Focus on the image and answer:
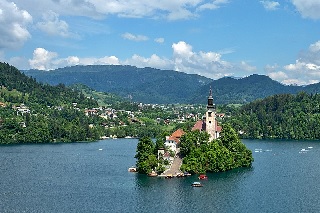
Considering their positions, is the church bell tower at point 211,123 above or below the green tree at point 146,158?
above

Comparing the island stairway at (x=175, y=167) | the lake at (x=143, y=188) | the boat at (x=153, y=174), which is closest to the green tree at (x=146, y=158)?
the boat at (x=153, y=174)

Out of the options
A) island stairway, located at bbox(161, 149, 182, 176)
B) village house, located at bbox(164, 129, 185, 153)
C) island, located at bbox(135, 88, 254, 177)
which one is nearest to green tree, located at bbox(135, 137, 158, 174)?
island, located at bbox(135, 88, 254, 177)

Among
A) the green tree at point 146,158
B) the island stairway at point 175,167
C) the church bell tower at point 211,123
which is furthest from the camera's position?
the church bell tower at point 211,123

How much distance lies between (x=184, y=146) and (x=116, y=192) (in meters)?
30.9

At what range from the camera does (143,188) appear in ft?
295

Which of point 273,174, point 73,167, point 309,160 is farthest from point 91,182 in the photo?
point 309,160

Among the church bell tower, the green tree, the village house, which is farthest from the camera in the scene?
the church bell tower

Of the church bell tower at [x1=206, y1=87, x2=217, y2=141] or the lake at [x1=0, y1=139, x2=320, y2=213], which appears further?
the church bell tower at [x1=206, y1=87, x2=217, y2=141]

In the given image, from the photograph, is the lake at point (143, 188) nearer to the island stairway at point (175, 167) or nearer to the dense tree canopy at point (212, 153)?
the dense tree canopy at point (212, 153)

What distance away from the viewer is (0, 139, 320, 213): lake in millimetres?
76750

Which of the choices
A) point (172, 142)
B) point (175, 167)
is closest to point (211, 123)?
point (172, 142)

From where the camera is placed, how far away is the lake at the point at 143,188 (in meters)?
76.8

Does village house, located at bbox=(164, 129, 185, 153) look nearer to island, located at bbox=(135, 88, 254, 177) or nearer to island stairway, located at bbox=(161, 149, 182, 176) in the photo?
island, located at bbox=(135, 88, 254, 177)

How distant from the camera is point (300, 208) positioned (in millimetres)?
76062
